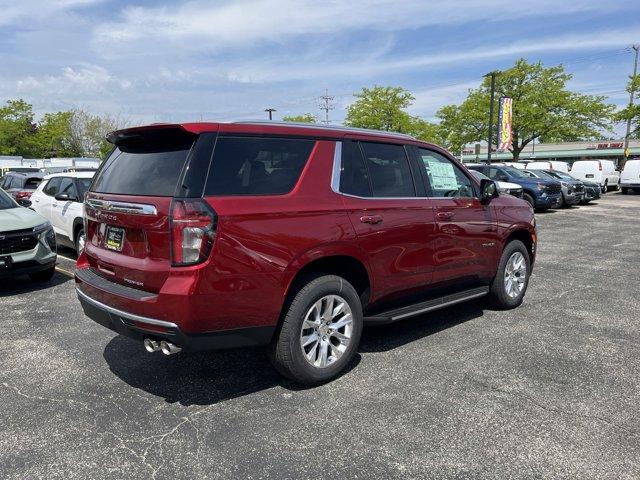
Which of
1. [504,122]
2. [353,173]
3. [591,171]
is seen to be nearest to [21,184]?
[353,173]

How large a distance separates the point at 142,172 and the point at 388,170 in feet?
6.57

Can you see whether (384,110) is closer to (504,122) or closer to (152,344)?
(504,122)

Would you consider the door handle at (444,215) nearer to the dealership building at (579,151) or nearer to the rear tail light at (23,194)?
the rear tail light at (23,194)

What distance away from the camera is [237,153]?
3.38 metres

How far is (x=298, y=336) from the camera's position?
356 cm

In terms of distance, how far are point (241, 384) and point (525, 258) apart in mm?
3706

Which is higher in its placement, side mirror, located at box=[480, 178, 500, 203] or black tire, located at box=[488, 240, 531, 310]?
side mirror, located at box=[480, 178, 500, 203]

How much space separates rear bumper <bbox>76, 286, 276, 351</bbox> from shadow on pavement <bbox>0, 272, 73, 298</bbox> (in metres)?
3.99

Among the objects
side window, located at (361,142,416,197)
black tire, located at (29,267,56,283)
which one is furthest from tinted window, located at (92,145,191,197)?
black tire, located at (29,267,56,283)

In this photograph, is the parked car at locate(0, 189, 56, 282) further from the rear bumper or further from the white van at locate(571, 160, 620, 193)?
the white van at locate(571, 160, 620, 193)

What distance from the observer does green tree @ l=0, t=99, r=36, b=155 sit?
50.6 m

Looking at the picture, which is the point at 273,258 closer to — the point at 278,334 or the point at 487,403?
the point at 278,334

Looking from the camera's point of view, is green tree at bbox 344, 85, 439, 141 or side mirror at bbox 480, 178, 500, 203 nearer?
side mirror at bbox 480, 178, 500, 203

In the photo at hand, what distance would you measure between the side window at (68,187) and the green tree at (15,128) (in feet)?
165
